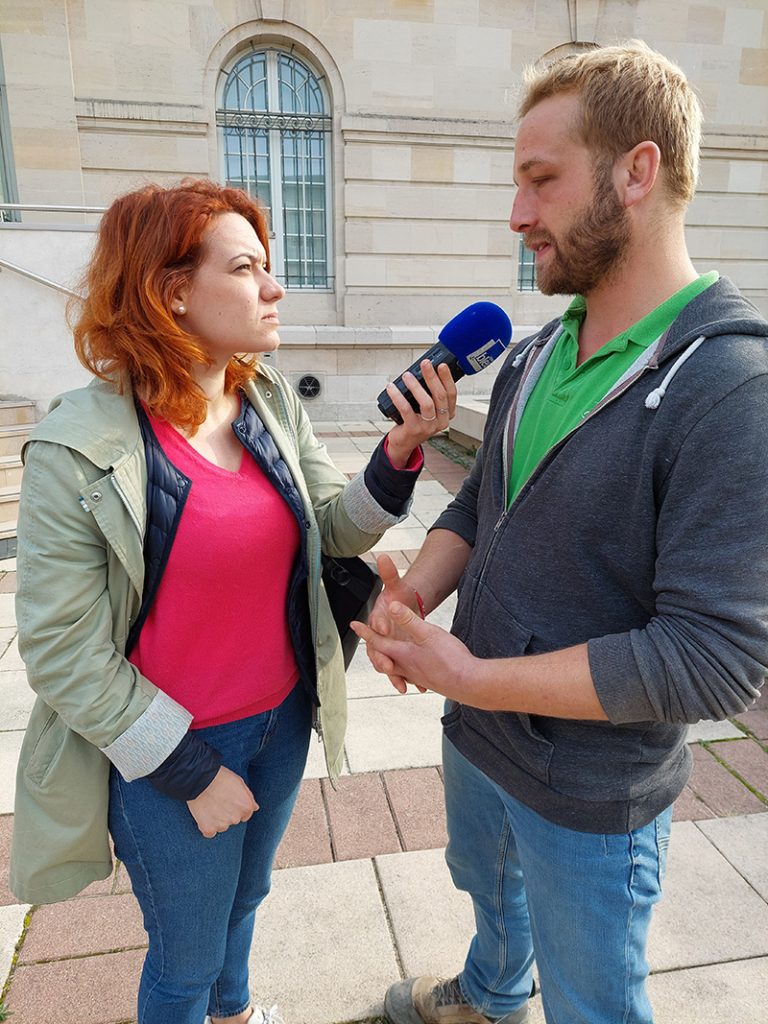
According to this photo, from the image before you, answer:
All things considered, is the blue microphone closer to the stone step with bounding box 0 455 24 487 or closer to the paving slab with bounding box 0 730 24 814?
the paving slab with bounding box 0 730 24 814

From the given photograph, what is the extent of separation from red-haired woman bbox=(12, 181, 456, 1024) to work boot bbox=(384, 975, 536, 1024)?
66 centimetres

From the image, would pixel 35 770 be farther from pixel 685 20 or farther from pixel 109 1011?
pixel 685 20

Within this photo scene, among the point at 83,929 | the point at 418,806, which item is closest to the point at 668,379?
the point at 418,806

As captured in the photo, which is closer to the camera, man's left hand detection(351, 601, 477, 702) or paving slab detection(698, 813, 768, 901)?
man's left hand detection(351, 601, 477, 702)

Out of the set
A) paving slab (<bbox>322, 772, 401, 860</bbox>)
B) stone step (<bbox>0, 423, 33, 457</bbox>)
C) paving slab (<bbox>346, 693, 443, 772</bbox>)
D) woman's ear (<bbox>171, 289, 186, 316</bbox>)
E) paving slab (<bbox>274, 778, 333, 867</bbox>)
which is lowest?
paving slab (<bbox>346, 693, 443, 772</bbox>)

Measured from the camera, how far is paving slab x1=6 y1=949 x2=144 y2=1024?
1999 mm

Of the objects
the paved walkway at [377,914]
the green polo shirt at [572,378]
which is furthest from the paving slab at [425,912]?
the green polo shirt at [572,378]

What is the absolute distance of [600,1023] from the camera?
1.37m

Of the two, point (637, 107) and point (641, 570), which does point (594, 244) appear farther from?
point (641, 570)

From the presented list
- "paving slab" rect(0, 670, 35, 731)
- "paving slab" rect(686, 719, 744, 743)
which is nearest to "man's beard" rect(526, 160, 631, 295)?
"paving slab" rect(686, 719, 744, 743)

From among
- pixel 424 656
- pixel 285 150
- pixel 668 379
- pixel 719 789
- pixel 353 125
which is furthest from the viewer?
pixel 285 150

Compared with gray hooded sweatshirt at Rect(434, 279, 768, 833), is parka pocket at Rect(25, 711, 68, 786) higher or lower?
lower

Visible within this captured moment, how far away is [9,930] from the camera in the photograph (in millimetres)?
2270

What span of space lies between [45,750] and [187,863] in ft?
1.24
